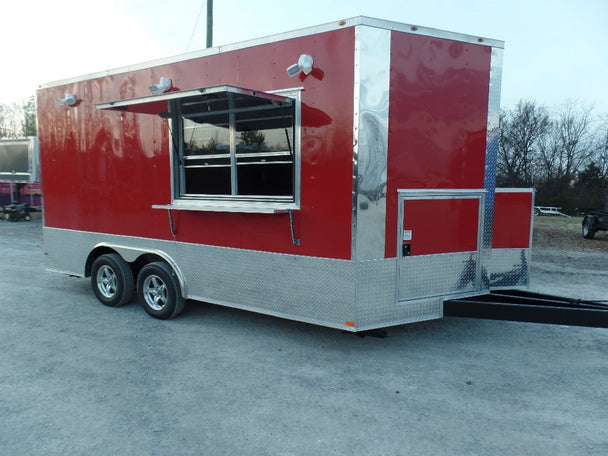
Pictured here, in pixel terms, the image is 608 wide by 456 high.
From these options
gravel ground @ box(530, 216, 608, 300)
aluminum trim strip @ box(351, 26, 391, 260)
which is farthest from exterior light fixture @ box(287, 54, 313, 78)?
gravel ground @ box(530, 216, 608, 300)

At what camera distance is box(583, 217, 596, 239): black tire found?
1430 cm

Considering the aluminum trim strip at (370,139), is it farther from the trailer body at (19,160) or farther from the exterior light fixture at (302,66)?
the trailer body at (19,160)

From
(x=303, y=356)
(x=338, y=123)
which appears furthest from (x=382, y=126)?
(x=303, y=356)

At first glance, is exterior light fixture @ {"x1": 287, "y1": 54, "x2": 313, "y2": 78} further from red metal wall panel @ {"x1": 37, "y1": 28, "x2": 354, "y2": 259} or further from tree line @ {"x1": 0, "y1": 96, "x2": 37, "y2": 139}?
tree line @ {"x1": 0, "y1": 96, "x2": 37, "y2": 139}

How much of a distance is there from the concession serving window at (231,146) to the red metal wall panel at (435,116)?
3.13ft

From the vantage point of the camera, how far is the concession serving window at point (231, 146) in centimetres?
449

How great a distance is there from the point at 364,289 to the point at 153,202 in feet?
9.44

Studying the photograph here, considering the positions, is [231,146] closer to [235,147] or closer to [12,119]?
[235,147]

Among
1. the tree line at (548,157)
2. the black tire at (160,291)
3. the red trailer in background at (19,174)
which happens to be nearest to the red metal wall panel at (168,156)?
the black tire at (160,291)

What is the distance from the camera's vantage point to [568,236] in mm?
15266

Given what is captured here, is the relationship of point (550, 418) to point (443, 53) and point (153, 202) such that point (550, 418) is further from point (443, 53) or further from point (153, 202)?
point (153, 202)

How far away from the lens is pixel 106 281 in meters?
6.16

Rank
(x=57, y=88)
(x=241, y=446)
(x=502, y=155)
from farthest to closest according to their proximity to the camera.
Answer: (x=502, y=155) < (x=57, y=88) < (x=241, y=446)

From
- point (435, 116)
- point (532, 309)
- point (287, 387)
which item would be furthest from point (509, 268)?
point (287, 387)
